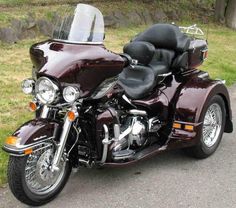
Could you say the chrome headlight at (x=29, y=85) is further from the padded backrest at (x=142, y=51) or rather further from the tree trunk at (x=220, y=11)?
the tree trunk at (x=220, y=11)

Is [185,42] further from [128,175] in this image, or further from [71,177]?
[71,177]

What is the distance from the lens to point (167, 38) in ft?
18.1

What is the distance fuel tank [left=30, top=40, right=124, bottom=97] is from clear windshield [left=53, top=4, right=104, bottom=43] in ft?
0.23

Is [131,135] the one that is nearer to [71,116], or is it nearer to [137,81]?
[137,81]

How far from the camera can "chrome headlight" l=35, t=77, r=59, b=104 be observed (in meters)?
4.00

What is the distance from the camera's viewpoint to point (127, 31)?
13.3 meters

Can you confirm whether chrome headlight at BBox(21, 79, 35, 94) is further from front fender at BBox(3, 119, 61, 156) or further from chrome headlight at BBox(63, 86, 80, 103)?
chrome headlight at BBox(63, 86, 80, 103)

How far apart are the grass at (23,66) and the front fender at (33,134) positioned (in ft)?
2.98

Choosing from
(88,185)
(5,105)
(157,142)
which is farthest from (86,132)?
(5,105)

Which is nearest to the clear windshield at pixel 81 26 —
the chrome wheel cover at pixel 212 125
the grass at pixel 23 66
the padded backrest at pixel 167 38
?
the padded backrest at pixel 167 38

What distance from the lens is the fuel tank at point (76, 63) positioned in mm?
4016

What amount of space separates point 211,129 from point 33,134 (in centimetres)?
246

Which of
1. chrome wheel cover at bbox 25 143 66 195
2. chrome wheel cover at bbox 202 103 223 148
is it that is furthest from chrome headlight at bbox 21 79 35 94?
chrome wheel cover at bbox 202 103 223 148

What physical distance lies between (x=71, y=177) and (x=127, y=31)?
29.3 ft
